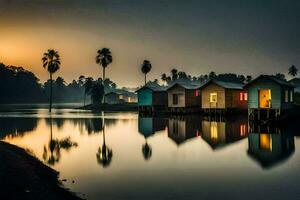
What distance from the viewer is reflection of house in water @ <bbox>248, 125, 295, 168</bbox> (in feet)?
68.4

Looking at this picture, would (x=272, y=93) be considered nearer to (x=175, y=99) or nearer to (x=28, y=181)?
(x=175, y=99)

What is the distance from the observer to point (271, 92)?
1812 inches

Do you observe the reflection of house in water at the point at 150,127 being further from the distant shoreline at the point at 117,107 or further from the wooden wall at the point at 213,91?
the distant shoreline at the point at 117,107

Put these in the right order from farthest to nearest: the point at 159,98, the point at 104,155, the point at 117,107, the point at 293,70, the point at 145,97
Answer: the point at 293,70, the point at 117,107, the point at 159,98, the point at 145,97, the point at 104,155

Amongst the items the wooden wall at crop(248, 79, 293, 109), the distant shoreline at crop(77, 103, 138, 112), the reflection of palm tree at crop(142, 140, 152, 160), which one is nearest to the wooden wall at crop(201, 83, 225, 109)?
the wooden wall at crop(248, 79, 293, 109)

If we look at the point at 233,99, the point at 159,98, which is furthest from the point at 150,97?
the point at 233,99

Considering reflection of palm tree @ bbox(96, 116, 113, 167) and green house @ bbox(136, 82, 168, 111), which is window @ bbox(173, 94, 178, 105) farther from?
reflection of palm tree @ bbox(96, 116, 113, 167)

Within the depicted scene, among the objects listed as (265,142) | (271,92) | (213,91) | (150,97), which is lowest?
(265,142)

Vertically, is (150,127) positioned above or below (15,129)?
above

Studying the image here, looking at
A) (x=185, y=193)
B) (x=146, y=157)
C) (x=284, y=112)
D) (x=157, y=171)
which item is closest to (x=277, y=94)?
(x=284, y=112)

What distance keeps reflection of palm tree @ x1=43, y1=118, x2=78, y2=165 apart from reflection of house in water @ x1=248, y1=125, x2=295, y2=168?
491 inches

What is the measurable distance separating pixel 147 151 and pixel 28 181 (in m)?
11.3

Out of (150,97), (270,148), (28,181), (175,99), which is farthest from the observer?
(150,97)

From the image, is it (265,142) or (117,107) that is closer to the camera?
(265,142)
